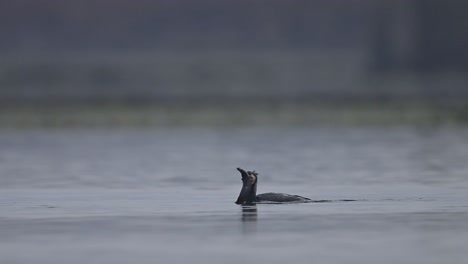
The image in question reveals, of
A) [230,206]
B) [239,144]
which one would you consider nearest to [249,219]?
[230,206]

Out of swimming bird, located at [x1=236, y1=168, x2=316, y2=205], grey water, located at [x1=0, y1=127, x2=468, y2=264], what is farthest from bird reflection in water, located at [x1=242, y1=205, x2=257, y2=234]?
swimming bird, located at [x1=236, y1=168, x2=316, y2=205]

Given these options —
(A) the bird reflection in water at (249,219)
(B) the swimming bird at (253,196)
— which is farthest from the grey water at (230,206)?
(B) the swimming bird at (253,196)

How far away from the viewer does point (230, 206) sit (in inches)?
1019

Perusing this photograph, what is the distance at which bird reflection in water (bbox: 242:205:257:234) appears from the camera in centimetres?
2223

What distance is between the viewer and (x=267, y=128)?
66750 millimetres

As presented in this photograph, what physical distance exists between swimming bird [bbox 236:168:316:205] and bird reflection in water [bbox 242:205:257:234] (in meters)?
0.29

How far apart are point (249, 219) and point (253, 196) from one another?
2434 millimetres

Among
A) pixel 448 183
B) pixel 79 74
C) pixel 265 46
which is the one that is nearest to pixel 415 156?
pixel 448 183

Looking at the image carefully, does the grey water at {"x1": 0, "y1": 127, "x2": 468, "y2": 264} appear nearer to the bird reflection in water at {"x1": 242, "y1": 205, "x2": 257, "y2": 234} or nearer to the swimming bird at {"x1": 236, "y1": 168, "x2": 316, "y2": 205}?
the bird reflection in water at {"x1": 242, "y1": 205, "x2": 257, "y2": 234}

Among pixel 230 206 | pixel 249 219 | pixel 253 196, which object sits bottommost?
pixel 249 219

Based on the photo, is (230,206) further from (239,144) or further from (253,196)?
(239,144)

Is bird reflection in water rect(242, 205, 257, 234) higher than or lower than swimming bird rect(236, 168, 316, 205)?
lower

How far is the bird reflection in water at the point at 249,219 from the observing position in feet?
72.9

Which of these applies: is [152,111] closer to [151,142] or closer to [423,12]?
[151,142]
